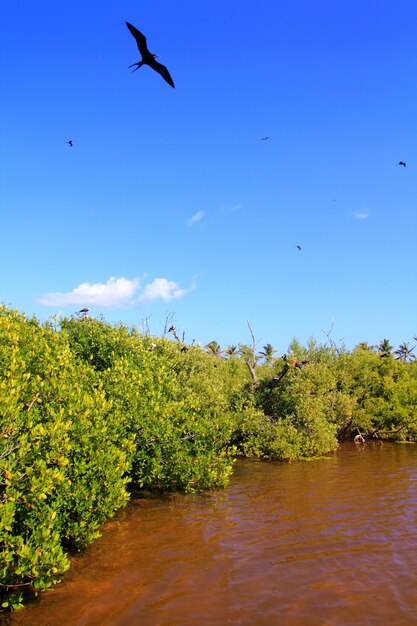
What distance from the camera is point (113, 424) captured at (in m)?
10.6

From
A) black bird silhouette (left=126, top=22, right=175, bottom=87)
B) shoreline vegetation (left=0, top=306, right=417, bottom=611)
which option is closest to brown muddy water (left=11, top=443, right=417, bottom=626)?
shoreline vegetation (left=0, top=306, right=417, bottom=611)

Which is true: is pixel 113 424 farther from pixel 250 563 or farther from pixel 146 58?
pixel 146 58

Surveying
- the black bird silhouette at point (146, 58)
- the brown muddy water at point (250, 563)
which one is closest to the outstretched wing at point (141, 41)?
the black bird silhouette at point (146, 58)

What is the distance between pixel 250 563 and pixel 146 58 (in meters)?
9.68

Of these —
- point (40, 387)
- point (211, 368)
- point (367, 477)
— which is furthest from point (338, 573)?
point (211, 368)

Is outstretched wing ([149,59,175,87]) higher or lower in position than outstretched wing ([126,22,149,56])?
lower

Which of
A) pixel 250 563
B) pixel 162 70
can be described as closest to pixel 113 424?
pixel 250 563

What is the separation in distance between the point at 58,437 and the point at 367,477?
13.7 m

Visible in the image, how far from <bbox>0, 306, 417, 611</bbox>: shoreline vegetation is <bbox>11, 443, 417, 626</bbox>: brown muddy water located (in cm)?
76

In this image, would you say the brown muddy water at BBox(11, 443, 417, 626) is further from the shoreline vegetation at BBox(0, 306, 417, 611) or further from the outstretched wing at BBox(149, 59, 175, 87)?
the outstretched wing at BBox(149, 59, 175, 87)

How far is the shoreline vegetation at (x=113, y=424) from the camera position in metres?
7.61

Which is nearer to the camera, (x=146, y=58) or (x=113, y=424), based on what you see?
(x=146, y=58)

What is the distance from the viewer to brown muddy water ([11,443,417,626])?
7.62 m

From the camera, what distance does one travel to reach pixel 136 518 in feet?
41.8
